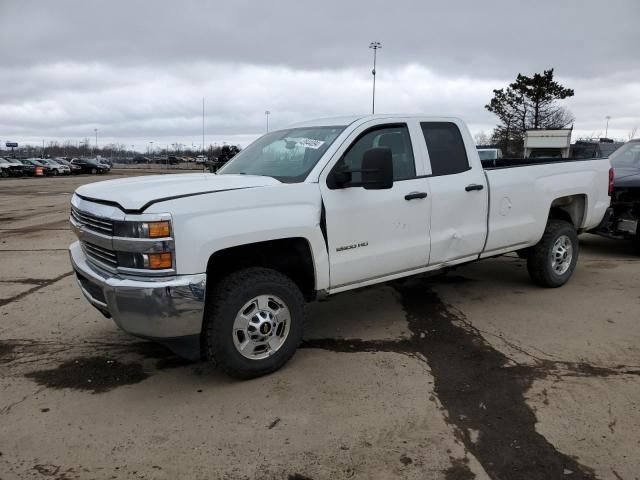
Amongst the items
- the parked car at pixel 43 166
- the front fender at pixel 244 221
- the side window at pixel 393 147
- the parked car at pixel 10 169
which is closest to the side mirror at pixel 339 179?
the front fender at pixel 244 221

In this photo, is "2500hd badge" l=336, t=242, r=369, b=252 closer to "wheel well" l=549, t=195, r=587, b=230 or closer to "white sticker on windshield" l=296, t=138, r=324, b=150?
"white sticker on windshield" l=296, t=138, r=324, b=150

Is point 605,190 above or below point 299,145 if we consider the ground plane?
below

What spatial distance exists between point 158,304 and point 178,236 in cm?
44

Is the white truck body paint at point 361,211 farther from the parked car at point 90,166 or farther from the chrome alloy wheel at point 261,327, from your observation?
the parked car at point 90,166

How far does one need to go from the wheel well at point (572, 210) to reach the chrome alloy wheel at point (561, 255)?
1.09ft

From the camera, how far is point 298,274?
4.22 meters

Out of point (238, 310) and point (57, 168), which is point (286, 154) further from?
point (57, 168)

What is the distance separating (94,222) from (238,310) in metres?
1.19

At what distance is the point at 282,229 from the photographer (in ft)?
12.2

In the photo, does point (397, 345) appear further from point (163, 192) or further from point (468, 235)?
point (163, 192)

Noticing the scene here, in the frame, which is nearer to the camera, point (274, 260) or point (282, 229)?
point (282, 229)

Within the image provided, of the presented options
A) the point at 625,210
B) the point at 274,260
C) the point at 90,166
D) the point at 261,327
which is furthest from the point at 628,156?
the point at 90,166

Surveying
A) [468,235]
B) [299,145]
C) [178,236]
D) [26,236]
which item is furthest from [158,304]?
[26,236]

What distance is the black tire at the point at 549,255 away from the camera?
591 centimetres
